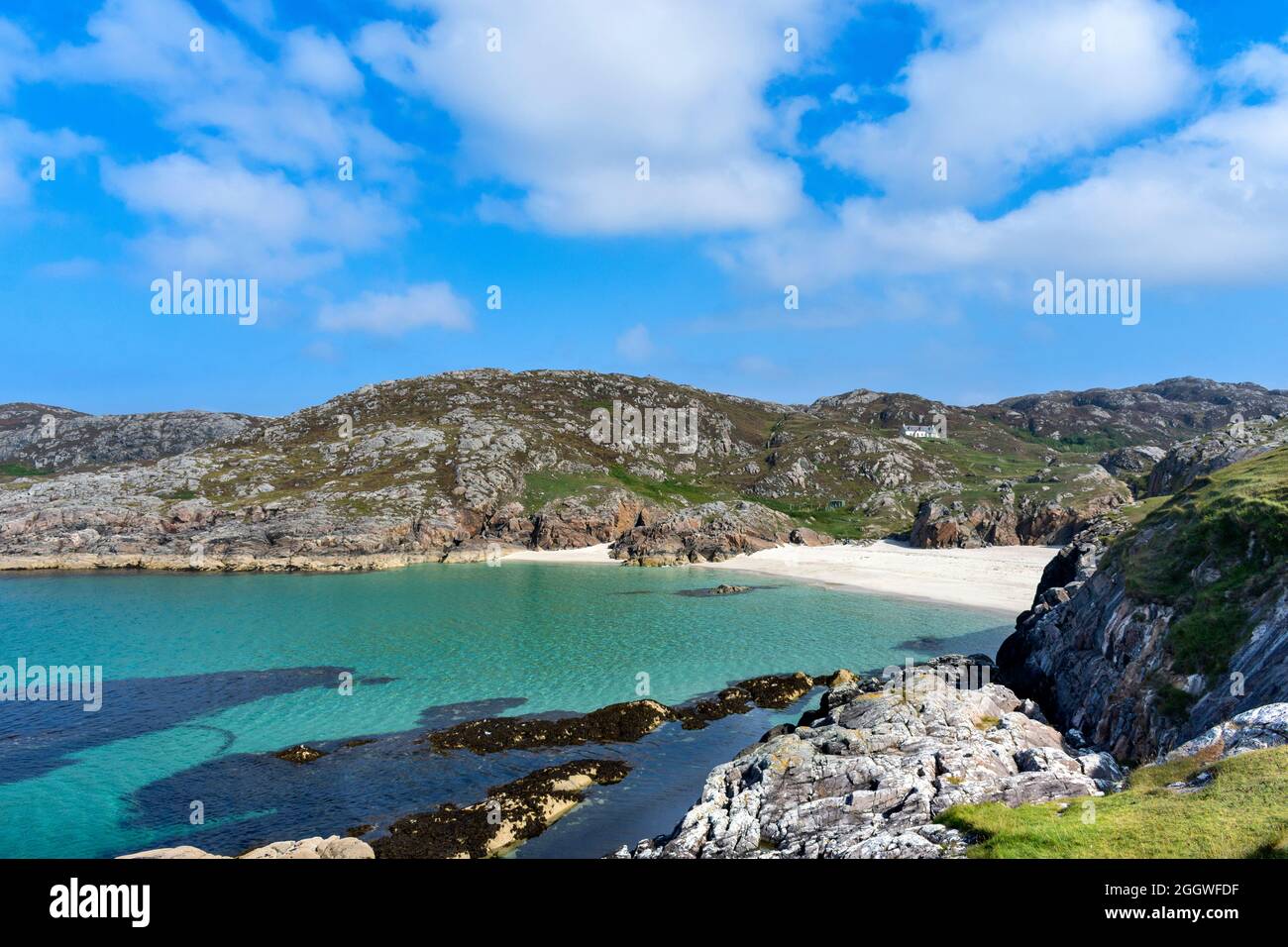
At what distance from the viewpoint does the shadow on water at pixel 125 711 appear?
3341 cm

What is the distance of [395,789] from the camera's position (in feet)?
97.1

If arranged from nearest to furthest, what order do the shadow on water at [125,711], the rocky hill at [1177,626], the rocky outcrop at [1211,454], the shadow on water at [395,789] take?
the rocky hill at [1177,626]
the shadow on water at [395,789]
the shadow on water at [125,711]
the rocky outcrop at [1211,454]

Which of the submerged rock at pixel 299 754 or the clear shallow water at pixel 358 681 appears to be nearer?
the clear shallow water at pixel 358 681

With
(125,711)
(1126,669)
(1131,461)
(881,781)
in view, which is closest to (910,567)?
(1126,669)

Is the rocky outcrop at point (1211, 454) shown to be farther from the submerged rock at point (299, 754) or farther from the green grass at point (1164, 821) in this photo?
the submerged rock at point (299, 754)

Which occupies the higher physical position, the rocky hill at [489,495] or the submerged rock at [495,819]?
the rocky hill at [489,495]

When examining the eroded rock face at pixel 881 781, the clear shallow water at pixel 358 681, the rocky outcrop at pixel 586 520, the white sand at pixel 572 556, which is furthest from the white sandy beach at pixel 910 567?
the eroded rock face at pixel 881 781

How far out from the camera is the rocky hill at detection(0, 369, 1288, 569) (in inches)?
4301

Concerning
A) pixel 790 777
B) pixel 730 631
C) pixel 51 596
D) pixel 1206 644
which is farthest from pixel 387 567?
pixel 1206 644

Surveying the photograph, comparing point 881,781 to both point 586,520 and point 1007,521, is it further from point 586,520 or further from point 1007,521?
point 586,520

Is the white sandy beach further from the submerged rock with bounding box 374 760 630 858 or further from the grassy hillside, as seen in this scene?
the submerged rock with bounding box 374 760 630 858

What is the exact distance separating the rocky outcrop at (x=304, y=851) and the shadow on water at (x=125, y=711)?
1415 cm

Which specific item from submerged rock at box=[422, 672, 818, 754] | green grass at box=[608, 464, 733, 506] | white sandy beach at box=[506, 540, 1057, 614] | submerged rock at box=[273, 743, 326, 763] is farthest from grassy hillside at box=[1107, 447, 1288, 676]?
green grass at box=[608, 464, 733, 506]
